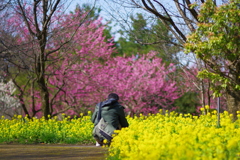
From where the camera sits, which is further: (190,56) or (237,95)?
(190,56)

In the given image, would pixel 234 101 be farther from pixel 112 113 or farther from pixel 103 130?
pixel 103 130

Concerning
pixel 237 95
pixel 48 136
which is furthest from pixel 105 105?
pixel 237 95

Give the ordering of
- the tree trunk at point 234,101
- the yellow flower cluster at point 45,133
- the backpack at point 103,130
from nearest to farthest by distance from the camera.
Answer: the backpack at point 103,130, the yellow flower cluster at point 45,133, the tree trunk at point 234,101

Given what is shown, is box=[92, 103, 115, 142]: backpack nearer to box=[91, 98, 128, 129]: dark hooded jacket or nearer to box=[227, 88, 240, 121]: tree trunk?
box=[91, 98, 128, 129]: dark hooded jacket

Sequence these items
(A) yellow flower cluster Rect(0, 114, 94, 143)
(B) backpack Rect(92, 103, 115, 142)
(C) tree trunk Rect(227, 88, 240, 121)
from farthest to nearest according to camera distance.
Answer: (C) tree trunk Rect(227, 88, 240, 121) → (A) yellow flower cluster Rect(0, 114, 94, 143) → (B) backpack Rect(92, 103, 115, 142)

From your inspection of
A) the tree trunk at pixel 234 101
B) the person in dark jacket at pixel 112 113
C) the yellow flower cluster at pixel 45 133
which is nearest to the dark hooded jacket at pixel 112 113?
the person in dark jacket at pixel 112 113

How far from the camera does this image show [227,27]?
8.29 metres

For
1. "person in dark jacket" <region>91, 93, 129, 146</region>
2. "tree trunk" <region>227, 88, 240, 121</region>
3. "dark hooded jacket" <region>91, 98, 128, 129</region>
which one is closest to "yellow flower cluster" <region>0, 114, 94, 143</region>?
"person in dark jacket" <region>91, 93, 129, 146</region>

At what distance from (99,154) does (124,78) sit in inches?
527

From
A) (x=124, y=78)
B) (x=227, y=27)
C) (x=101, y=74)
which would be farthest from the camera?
(x=124, y=78)

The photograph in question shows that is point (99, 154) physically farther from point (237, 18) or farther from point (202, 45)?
point (237, 18)

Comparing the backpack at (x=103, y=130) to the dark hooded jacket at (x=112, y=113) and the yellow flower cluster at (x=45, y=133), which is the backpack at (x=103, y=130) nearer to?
the dark hooded jacket at (x=112, y=113)

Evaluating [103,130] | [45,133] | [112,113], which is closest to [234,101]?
[112,113]

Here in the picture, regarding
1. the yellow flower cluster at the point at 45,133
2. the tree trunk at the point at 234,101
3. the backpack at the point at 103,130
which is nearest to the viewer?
the backpack at the point at 103,130
